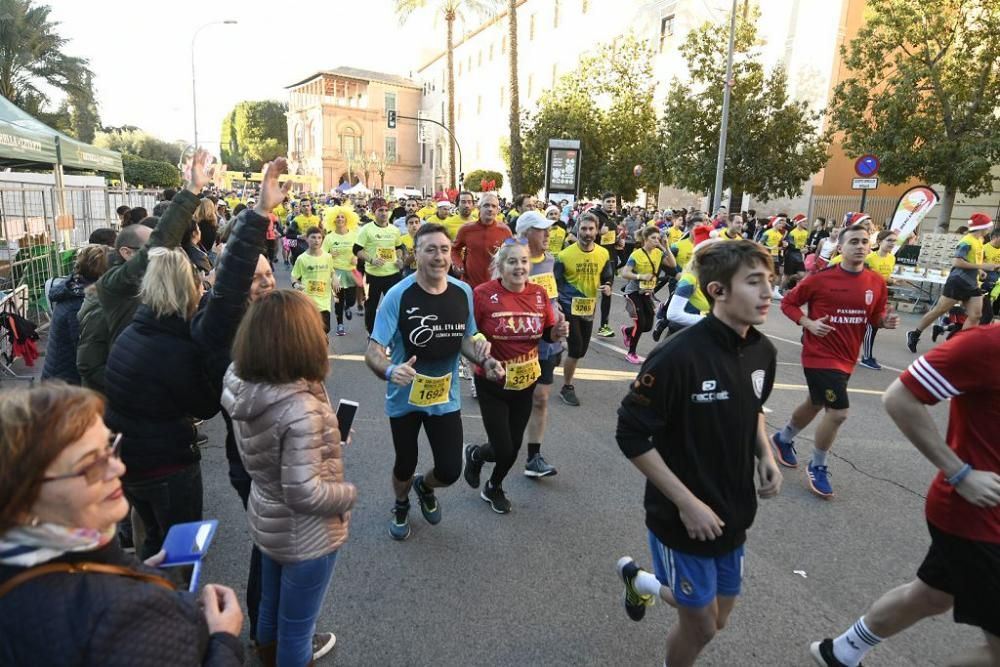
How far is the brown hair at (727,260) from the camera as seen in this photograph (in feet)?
7.52

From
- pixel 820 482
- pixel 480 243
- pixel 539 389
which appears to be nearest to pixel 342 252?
pixel 480 243

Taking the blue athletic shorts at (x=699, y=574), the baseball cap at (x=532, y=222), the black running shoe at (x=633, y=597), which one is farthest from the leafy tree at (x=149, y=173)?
the blue athletic shorts at (x=699, y=574)

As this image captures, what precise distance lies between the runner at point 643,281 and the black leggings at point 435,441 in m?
5.10

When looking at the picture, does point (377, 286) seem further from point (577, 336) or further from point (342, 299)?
point (577, 336)

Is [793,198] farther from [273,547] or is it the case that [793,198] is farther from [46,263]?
[273,547]

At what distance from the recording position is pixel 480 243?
7.60 metres

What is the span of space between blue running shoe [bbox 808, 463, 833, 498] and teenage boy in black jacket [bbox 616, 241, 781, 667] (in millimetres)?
2666

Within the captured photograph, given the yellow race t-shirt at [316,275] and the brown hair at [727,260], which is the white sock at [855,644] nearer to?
the brown hair at [727,260]

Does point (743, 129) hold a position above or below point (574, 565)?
above

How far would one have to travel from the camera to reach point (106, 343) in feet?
11.1

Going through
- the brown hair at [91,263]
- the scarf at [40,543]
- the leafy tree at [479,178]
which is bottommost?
the scarf at [40,543]

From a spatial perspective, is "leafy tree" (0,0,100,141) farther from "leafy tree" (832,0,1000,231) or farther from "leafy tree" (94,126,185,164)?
"leafy tree" (94,126,185,164)

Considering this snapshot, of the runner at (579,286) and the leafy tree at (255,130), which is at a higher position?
the leafy tree at (255,130)

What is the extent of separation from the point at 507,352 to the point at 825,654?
2.35 m
